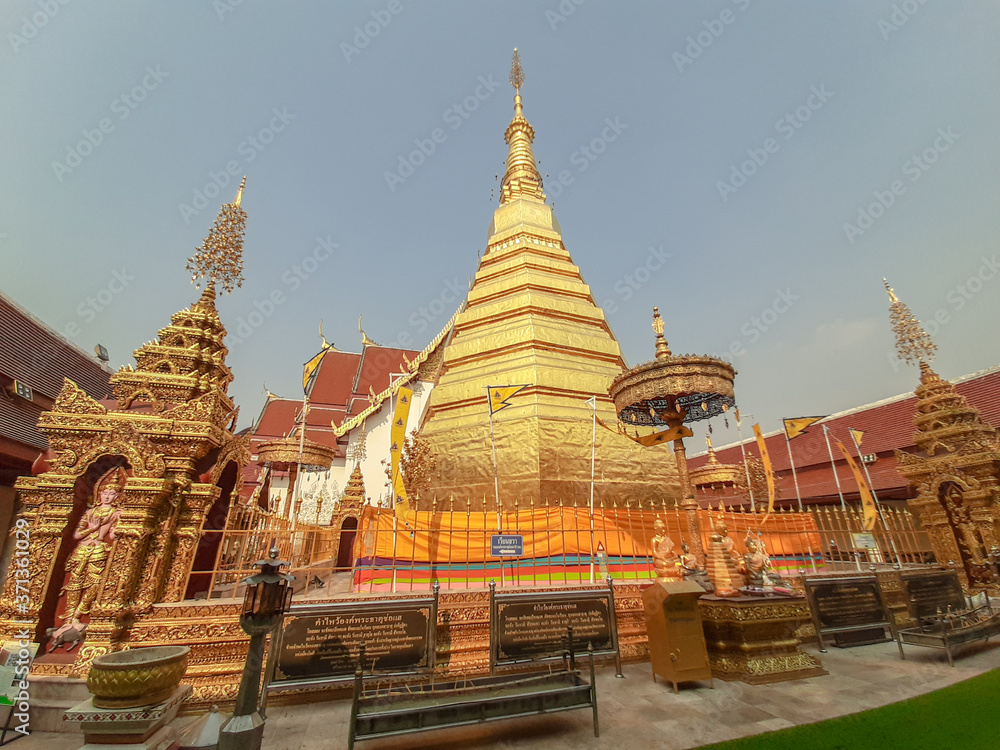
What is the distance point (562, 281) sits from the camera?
15484mm

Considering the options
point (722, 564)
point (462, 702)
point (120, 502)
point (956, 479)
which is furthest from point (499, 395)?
point (956, 479)

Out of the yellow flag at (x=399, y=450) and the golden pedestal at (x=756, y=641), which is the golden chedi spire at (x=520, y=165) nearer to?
the yellow flag at (x=399, y=450)

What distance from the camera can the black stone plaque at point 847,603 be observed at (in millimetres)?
5961

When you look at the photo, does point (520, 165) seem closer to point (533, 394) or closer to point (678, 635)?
point (533, 394)

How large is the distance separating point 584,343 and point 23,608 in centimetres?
1268

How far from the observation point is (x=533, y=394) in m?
12.1

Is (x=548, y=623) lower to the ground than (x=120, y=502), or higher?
lower

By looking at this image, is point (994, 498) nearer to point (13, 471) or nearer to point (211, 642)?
point (211, 642)

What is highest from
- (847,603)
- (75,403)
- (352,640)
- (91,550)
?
(75,403)

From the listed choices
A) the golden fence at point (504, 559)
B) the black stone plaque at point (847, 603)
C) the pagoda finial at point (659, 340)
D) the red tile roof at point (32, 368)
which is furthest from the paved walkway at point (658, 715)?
the red tile roof at point (32, 368)

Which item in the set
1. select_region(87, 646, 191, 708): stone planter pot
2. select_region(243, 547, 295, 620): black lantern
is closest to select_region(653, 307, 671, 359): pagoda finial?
select_region(243, 547, 295, 620): black lantern

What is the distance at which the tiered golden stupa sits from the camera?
434 inches

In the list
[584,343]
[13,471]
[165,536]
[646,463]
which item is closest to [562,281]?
[584,343]

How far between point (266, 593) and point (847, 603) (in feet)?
25.0
